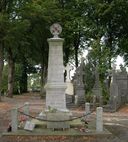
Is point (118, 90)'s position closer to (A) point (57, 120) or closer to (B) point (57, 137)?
(A) point (57, 120)

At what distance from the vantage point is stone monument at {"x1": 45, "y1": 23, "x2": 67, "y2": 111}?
16328 millimetres

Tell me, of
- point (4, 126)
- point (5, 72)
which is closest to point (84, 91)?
point (4, 126)

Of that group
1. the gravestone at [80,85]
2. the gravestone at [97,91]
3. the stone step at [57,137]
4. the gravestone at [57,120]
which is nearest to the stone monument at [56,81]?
the gravestone at [57,120]

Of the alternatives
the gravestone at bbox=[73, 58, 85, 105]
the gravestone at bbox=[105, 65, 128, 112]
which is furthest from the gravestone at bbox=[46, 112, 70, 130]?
the gravestone at bbox=[73, 58, 85, 105]

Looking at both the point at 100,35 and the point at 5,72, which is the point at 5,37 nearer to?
the point at 100,35

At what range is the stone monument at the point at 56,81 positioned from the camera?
16328mm

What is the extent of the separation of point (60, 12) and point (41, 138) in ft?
107

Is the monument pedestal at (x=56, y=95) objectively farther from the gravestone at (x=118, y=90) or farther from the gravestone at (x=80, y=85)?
the gravestone at (x=80, y=85)

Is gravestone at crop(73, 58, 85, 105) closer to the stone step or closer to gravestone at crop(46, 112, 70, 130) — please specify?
gravestone at crop(46, 112, 70, 130)

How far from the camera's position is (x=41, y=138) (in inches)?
538

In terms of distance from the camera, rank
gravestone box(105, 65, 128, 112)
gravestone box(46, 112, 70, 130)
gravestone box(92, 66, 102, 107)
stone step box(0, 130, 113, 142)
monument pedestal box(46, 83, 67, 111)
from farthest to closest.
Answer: gravestone box(92, 66, 102, 107) < gravestone box(105, 65, 128, 112) < monument pedestal box(46, 83, 67, 111) < gravestone box(46, 112, 70, 130) < stone step box(0, 130, 113, 142)

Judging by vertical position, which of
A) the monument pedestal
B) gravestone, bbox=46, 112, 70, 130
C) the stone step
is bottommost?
the stone step

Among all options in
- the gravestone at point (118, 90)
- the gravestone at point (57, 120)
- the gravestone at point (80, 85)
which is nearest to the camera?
the gravestone at point (57, 120)

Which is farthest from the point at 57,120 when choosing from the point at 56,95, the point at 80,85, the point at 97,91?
the point at 80,85
